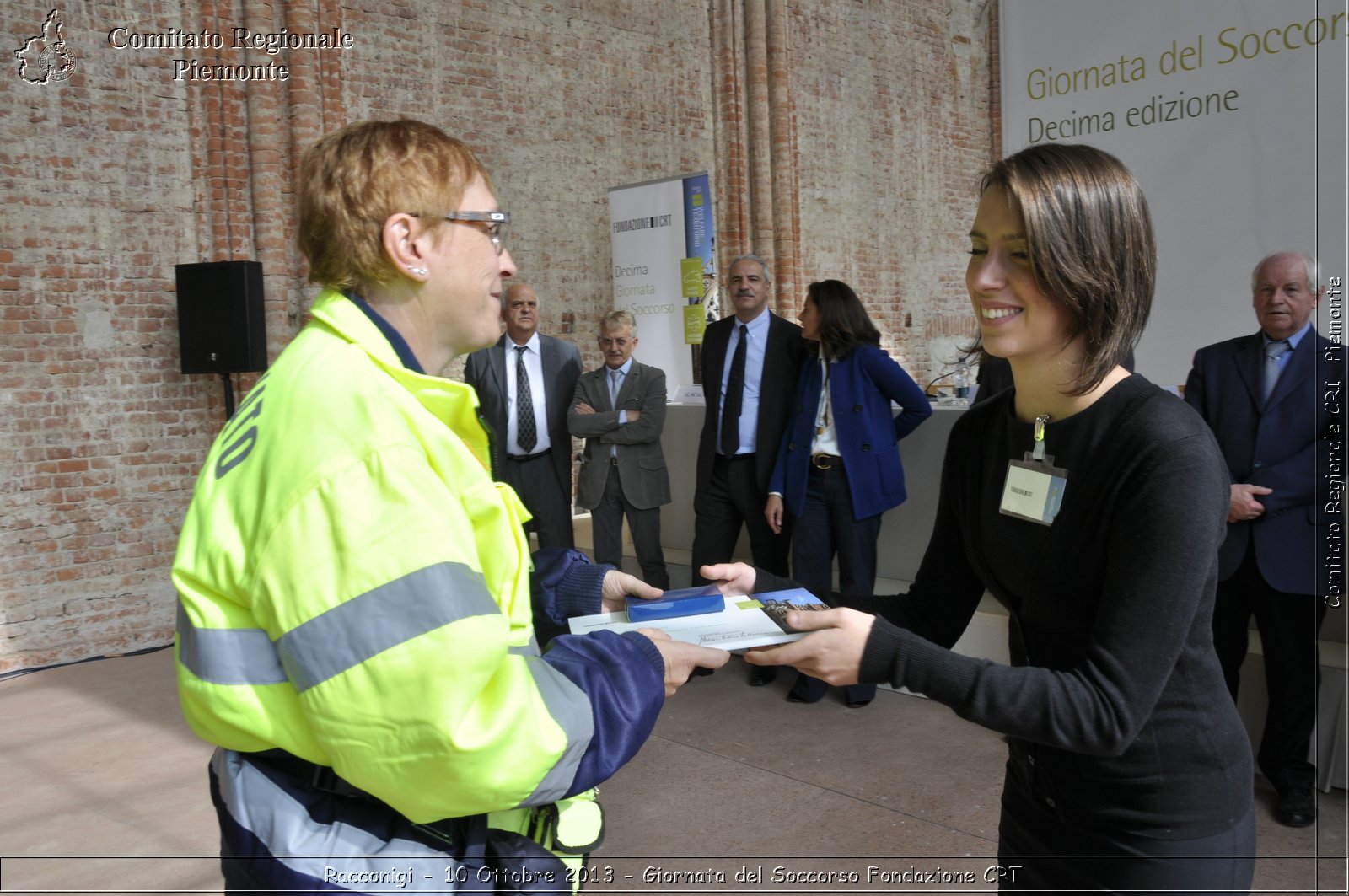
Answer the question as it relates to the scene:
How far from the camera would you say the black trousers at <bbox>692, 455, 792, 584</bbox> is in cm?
496

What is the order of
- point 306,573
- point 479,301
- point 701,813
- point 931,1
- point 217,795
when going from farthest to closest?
point 931,1 < point 701,813 < point 479,301 < point 217,795 < point 306,573

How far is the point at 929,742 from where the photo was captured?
4086mm

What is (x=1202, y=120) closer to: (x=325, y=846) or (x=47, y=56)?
(x=325, y=846)

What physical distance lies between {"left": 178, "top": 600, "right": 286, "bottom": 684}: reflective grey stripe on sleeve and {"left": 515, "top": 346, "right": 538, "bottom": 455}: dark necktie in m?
4.68

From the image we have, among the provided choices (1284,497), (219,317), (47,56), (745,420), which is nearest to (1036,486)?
(1284,497)

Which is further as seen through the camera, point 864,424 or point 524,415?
point 524,415

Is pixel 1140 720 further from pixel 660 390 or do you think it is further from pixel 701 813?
pixel 660 390

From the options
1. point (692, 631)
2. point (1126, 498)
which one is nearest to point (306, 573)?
point (692, 631)

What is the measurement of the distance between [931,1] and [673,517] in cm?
903

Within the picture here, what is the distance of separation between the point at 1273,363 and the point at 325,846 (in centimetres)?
344

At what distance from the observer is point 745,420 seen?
4957mm

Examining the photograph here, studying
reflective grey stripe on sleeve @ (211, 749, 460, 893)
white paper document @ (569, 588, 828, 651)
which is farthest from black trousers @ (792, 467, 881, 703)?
reflective grey stripe on sleeve @ (211, 749, 460, 893)

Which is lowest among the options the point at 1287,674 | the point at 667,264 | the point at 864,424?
the point at 1287,674

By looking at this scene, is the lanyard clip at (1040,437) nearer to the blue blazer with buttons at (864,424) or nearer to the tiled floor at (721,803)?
the tiled floor at (721,803)
